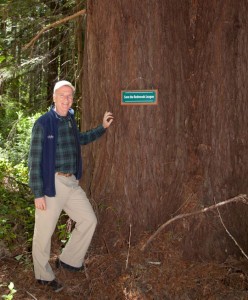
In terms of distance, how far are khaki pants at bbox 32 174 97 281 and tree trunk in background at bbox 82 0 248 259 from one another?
13.2 inches

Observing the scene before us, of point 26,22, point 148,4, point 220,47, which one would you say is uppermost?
point 26,22

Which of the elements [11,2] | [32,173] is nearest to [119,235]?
[32,173]

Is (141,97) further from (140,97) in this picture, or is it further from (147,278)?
(147,278)

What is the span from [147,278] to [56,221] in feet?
3.53

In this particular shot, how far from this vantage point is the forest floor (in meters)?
4.13

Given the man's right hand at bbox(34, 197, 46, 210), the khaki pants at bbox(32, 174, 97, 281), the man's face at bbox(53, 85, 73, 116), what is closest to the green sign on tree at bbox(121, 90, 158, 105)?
the man's face at bbox(53, 85, 73, 116)

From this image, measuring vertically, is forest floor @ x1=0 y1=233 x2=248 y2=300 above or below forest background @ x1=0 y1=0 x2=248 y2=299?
below

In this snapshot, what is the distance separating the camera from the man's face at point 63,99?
4.27 metres

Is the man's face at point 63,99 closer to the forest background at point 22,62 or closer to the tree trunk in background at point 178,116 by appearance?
the tree trunk in background at point 178,116

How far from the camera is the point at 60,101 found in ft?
14.1

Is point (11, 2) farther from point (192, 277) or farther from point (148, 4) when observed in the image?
point (192, 277)


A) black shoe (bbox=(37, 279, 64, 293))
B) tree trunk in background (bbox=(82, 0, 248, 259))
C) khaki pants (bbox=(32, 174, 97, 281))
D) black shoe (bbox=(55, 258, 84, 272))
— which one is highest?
tree trunk in background (bbox=(82, 0, 248, 259))

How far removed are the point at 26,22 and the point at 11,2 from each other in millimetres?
608

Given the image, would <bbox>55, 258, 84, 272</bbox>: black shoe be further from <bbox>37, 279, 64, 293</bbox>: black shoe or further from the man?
<bbox>37, 279, 64, 293</bbox>: black shoe
